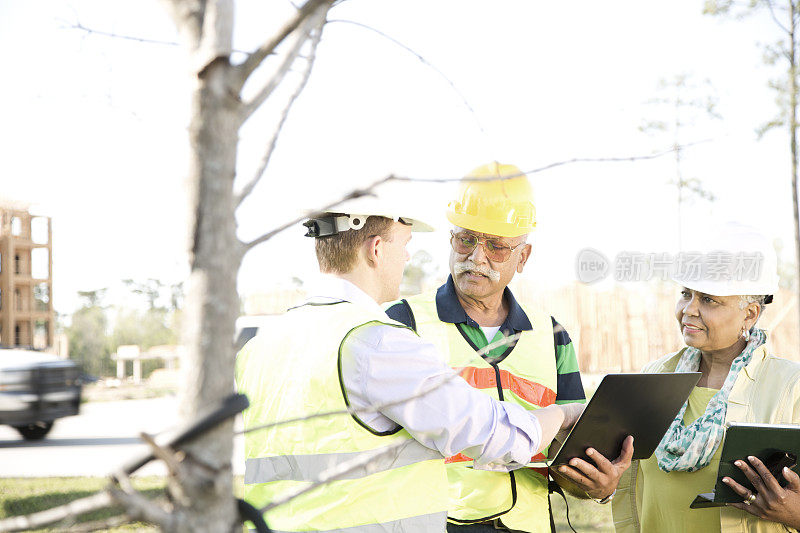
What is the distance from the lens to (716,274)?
301 centimetres

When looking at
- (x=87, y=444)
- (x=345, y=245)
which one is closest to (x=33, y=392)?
(x=87, y=444)

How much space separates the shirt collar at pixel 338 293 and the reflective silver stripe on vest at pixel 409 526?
0.57 m

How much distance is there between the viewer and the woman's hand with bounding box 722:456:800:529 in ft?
8.38

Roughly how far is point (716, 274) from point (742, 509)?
0.91 metres

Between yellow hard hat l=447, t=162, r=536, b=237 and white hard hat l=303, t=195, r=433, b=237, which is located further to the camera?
yellow hard hat l=447, t=162, r=536, b=237

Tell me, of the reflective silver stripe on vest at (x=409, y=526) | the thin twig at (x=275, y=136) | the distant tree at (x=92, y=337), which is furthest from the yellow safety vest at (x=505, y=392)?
the distant tree at (x=92, y=337)

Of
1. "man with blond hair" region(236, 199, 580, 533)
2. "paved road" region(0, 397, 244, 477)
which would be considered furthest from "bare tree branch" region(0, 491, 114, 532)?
"paved road" region(0, 397, 244, 477)

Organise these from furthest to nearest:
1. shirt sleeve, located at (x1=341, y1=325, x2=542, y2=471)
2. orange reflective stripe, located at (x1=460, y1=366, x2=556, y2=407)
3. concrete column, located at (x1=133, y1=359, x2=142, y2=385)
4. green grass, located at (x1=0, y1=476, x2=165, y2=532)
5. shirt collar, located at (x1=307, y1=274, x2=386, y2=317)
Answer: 1. concrete column, located at (x1=133, y1=359, x2=142, y2=385)
2. green grass, located at (x1=0, y1=476, x2=165, y2=532)
3. orange reflective stripe, located at (x1=460, y1=366, x2=556, y2=407)
4. shirt collar, located at (x1=307, y1=274, x2=386, y2=317)
5. shirt sleeve, located at (x1=341, y1=325, x2=542, y2=471)

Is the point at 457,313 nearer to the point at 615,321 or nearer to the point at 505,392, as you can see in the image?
the point at 505,392

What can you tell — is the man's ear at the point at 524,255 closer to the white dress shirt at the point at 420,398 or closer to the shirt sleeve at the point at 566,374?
the shirt sleeve at the point at 566,374

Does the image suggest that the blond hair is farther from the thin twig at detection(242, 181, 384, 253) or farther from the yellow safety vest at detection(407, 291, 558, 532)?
the thin twig at detection(242, 181, 384, 253)

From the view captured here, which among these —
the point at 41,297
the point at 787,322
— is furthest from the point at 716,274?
the point at 787,322

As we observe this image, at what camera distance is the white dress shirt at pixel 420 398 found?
6.01 ft

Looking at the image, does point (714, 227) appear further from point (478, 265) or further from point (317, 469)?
point (317, 469)
